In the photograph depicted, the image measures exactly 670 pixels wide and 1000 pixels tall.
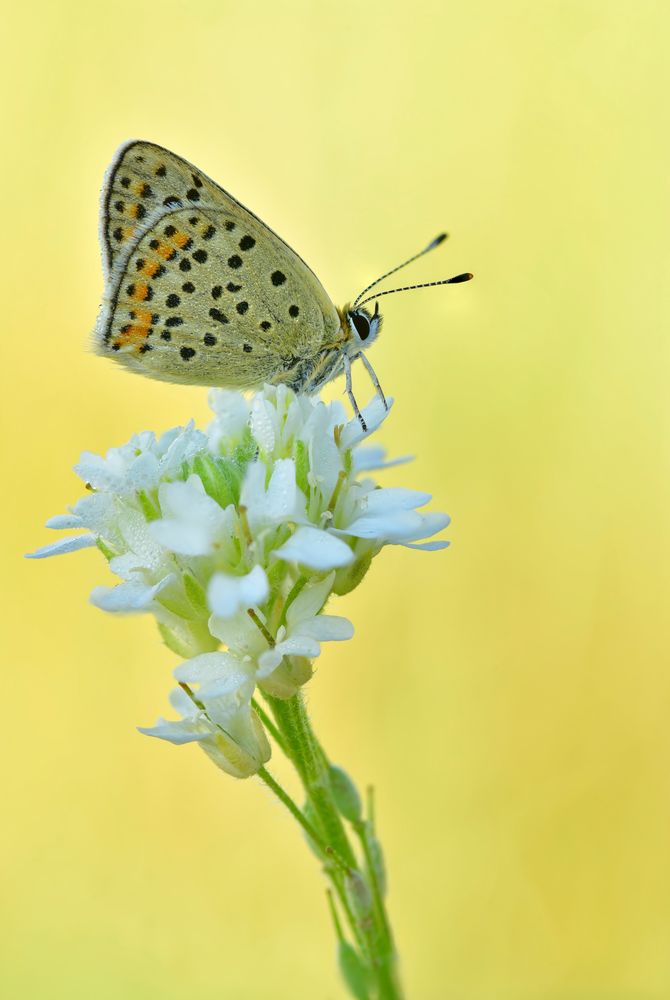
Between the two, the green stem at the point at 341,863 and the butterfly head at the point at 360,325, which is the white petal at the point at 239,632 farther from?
the butterfly head at the point at 360,325

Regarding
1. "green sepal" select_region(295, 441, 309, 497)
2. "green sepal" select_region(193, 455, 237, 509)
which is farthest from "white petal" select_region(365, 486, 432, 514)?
"green sepal" select_region(193, 455, 237, 509)

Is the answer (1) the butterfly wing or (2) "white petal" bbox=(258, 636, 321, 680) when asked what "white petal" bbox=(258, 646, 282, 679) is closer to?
(2) "white petal" bbox=(258, 636, 321, 680)

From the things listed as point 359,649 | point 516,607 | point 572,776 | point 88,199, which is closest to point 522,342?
point 516,607

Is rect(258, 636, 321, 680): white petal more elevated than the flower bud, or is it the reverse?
rect(258, 636, 321, 680): white petal

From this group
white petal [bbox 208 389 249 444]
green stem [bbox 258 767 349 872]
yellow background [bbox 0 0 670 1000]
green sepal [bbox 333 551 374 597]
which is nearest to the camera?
green stem [bbox 258 767 349 872]

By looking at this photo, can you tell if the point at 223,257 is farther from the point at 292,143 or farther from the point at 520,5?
the point at 520,5

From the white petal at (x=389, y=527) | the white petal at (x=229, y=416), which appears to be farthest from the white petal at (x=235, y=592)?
the white petal at (x=229, y=416)

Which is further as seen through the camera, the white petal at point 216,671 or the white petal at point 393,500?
the white petal at point 393,500
